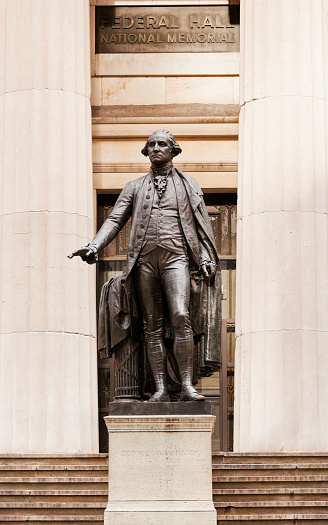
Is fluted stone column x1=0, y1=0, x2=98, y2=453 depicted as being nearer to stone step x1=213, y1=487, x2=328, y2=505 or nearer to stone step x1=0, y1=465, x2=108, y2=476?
stone step x1=0, y1=465, x2=108, y2=476

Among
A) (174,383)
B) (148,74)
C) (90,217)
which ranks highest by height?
(148,74)

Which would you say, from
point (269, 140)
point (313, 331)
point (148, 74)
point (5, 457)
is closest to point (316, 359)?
point (313, 331)

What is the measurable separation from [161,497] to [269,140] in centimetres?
945

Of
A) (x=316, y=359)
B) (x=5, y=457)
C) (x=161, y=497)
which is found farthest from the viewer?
(x=316, y=359)

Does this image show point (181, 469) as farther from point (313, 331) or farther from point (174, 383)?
point (313, 331)

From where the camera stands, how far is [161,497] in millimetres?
15617

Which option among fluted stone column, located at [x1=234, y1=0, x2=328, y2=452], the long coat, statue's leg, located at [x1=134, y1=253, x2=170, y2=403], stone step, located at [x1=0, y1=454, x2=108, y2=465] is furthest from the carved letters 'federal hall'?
statue's leg, located at [x1=134, y1=253, x2=170, y2=403]

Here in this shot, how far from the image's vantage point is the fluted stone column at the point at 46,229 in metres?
22.9

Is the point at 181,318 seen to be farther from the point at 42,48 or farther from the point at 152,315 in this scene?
the point at 42,48

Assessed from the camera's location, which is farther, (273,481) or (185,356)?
(273,481)

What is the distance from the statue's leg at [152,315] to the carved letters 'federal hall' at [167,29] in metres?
11.8

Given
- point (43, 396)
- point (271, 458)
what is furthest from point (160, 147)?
point (43, 396)

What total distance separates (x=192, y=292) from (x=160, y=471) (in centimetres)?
213

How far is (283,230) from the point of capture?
76.2 feet
